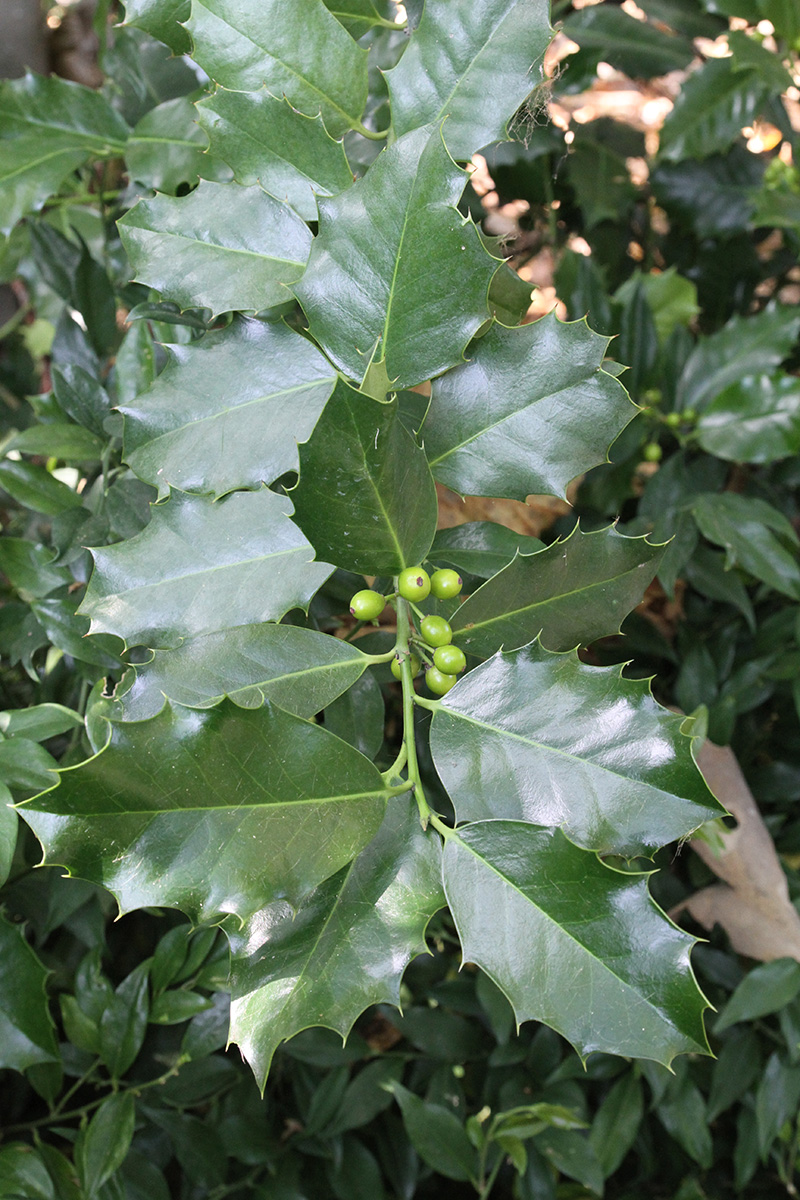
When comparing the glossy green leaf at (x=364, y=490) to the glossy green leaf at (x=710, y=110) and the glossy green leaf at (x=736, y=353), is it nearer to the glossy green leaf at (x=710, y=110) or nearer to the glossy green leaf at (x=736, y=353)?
the glossy green leaf at (x=736, y=353)

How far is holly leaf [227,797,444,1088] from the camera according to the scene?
46cm

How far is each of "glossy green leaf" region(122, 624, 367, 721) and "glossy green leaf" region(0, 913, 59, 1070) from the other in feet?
0.94

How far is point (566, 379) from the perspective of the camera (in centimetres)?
53

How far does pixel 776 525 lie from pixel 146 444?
0.72 metres

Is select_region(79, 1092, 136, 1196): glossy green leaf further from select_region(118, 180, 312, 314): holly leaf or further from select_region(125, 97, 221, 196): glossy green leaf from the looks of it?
select_region(125, 97, 221, 196): glossy green leaf

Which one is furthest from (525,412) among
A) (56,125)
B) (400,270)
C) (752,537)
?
(56,125)

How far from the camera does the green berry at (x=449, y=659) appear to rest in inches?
20.5

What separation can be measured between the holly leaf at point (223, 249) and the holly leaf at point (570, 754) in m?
0.29

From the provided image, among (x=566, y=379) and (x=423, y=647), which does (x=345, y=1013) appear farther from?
(x=566, y=379)

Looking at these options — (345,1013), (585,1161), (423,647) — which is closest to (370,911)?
(345,1013)

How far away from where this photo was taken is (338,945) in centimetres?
48

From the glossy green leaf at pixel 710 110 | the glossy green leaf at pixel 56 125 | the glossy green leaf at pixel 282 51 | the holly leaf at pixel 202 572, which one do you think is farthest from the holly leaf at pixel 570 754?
the glossy green leaf at pixel 710 110

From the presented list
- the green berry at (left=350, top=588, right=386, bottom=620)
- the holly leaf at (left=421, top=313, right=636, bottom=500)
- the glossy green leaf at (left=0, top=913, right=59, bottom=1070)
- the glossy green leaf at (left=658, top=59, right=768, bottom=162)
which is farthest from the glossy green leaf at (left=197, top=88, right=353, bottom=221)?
the glossy green leaf at (left=658, top=59, right=768, bottom=162)

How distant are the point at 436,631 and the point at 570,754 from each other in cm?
11
